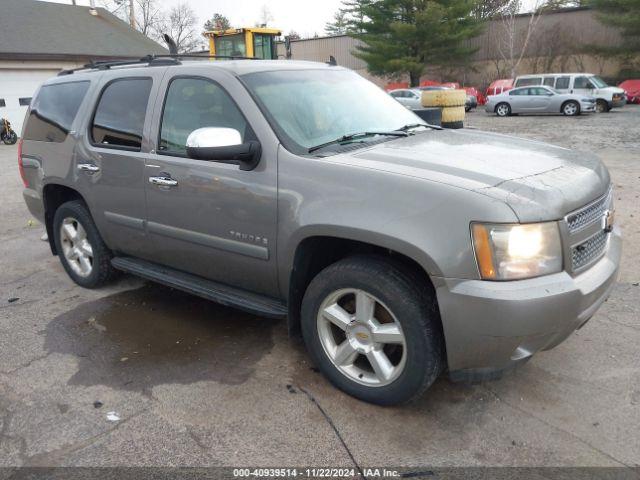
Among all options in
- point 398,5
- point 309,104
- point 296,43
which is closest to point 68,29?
point 398,5

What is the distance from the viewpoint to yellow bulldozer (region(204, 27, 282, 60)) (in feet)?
64.8

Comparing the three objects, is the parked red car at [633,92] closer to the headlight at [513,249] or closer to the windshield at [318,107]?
the windshield at [318,107]

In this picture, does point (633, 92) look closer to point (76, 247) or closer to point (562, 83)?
point (562, 83)

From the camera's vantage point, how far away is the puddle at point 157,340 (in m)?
3.37

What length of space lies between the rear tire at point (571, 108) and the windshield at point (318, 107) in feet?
64.7

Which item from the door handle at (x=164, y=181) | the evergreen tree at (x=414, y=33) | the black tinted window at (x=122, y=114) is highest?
the evergreen tree at (x=414, y=33)

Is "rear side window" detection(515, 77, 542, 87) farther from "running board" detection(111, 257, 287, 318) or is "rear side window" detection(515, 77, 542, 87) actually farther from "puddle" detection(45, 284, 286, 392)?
Answer: "running board" detection(111, 257, 287, 318)

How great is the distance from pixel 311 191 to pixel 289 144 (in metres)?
0.38

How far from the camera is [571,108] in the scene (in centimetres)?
2114

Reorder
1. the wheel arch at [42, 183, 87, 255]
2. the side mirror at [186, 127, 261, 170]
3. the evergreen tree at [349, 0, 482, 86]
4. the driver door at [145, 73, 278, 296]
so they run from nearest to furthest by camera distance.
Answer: the side mirror at [186, 127, 261, 170], the driver door at [145, 73, 278, 296], the wheel arch at [42, 183, 87, 255], the evergreen tree at [349, 0, 482, 86]

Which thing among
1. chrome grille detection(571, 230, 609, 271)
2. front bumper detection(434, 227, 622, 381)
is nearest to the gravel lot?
front bumper detection(434, 227, 622, 381)

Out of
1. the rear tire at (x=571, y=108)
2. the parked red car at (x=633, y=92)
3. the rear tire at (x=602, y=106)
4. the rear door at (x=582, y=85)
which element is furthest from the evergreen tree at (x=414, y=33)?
the rear tire at (x=571, y=108)

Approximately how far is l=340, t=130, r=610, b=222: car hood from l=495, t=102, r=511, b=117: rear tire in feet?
68.9

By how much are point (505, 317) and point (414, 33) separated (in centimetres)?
3514
